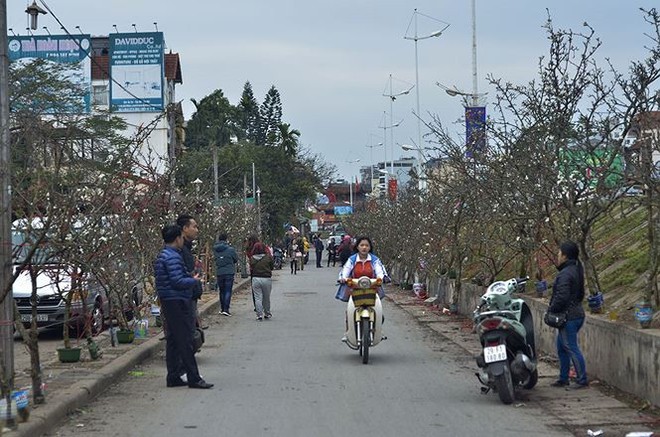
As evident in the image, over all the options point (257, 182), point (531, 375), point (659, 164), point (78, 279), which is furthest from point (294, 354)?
point (257, 182)

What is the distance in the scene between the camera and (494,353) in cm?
1023

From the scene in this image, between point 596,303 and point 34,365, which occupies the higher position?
point 596,303

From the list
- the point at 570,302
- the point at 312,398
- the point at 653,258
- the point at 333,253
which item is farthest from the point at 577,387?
the point at 333,253

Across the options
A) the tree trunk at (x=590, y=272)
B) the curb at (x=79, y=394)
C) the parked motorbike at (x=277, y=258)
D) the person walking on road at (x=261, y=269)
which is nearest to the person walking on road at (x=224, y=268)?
the person walking on road at (x=261, y=269)

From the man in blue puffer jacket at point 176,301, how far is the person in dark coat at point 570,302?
4044 millimetres

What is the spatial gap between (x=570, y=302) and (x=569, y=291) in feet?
0.51

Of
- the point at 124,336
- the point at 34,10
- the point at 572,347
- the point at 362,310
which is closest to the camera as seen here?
the point at 572,347

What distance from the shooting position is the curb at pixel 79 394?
27.7ft

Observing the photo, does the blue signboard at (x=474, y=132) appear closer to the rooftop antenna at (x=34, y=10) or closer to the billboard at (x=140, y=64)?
the rooftop antenna at (x=34, y=10)

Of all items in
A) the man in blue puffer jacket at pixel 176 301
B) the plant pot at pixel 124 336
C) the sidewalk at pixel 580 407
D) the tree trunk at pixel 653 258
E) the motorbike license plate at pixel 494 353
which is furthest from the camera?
the plant pot at pixel 124 336

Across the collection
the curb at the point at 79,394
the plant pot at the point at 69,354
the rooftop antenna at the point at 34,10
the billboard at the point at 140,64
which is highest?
the billboard at the point at 140,64

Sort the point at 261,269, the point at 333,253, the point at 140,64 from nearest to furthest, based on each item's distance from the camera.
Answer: the point at 261,269
the point at 140,64
the point at 333,253

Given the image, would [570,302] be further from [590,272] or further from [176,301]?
[176,301]

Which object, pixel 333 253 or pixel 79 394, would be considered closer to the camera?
pixel 79 394
